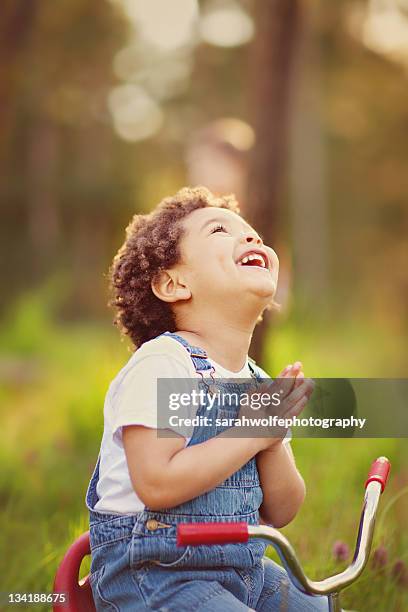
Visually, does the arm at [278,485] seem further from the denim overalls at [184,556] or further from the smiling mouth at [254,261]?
the smiling mouth at [254,261]

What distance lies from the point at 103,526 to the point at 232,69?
69.2ft

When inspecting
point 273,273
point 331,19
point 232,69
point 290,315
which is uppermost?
point 232,69

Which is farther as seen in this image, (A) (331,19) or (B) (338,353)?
(A) (331,19)

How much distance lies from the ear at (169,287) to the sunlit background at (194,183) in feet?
3.44

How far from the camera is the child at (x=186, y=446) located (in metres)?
1.62

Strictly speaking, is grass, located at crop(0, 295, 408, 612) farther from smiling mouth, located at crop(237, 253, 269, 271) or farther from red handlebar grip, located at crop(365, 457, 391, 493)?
smiling mouth, located at crop(237, 253, 269, 271)

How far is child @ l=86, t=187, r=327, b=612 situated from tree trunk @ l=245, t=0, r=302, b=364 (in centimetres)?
257

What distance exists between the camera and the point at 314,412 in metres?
2.02

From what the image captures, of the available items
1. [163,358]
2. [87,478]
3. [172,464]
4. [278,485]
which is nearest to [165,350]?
[163,358]

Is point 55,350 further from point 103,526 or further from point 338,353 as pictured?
point 103,526

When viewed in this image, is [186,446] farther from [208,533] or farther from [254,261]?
[254,261]

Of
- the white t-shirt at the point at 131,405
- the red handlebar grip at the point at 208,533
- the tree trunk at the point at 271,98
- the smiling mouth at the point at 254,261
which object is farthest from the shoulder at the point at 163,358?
the tree trunk at the point at 271,98

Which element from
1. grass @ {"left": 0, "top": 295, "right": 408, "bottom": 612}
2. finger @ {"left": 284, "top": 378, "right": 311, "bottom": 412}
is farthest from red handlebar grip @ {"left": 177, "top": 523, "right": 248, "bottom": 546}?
grass @ {"left": 0, "top": 295, "right": 408, "bottom": 612}

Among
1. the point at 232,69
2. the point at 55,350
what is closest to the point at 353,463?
the point at 55,350
